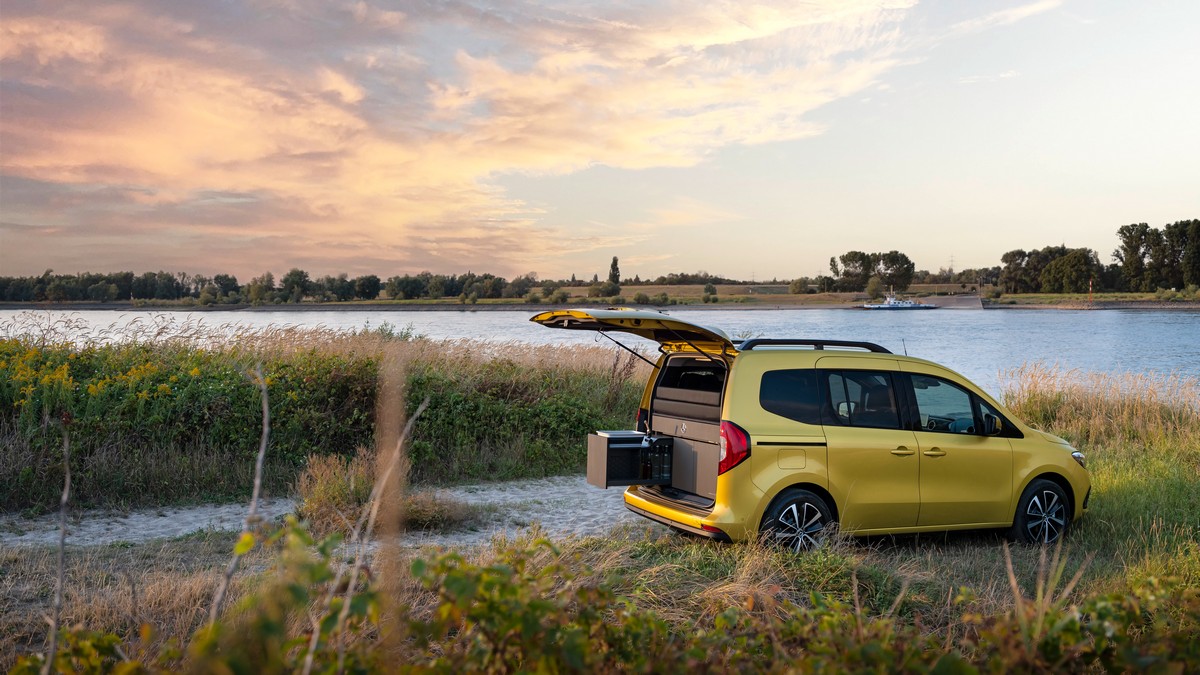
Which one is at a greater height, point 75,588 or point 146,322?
point 146,322

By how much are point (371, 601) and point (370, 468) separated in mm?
8044

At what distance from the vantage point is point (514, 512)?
372 inches

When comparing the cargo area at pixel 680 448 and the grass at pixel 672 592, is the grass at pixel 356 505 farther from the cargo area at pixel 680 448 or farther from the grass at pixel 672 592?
the cargo area at pixel 680 448

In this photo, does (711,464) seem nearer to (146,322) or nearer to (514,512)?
(514,512)

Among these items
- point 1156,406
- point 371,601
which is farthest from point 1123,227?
point 371,601

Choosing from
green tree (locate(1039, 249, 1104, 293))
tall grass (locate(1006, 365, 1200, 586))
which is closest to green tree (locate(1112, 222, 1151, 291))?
green tree (locate(1039, 249, 1104, 293))

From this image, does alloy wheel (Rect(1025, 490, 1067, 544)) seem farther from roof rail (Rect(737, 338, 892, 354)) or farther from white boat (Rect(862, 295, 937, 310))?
white boat (Rect(862, 295, 937, 310))

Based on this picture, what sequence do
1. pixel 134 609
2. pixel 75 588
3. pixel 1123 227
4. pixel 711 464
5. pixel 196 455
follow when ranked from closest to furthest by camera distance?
pixel 134 609 → pixel 75 588 → pixel 711 464 → pixel 196 455 → pixel 1123 227

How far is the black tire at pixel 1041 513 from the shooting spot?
25.4 ft

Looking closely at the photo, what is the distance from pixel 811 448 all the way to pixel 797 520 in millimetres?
581

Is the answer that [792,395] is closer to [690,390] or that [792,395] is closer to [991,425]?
[690,390]

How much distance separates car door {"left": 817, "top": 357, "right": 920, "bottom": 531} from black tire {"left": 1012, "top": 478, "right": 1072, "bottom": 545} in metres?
1.27

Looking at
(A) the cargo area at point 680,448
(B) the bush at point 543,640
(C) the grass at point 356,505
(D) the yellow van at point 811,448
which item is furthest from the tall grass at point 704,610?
(C) the grass at point 356,505

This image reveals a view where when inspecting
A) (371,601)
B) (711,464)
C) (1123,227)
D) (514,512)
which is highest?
(1123,227)
